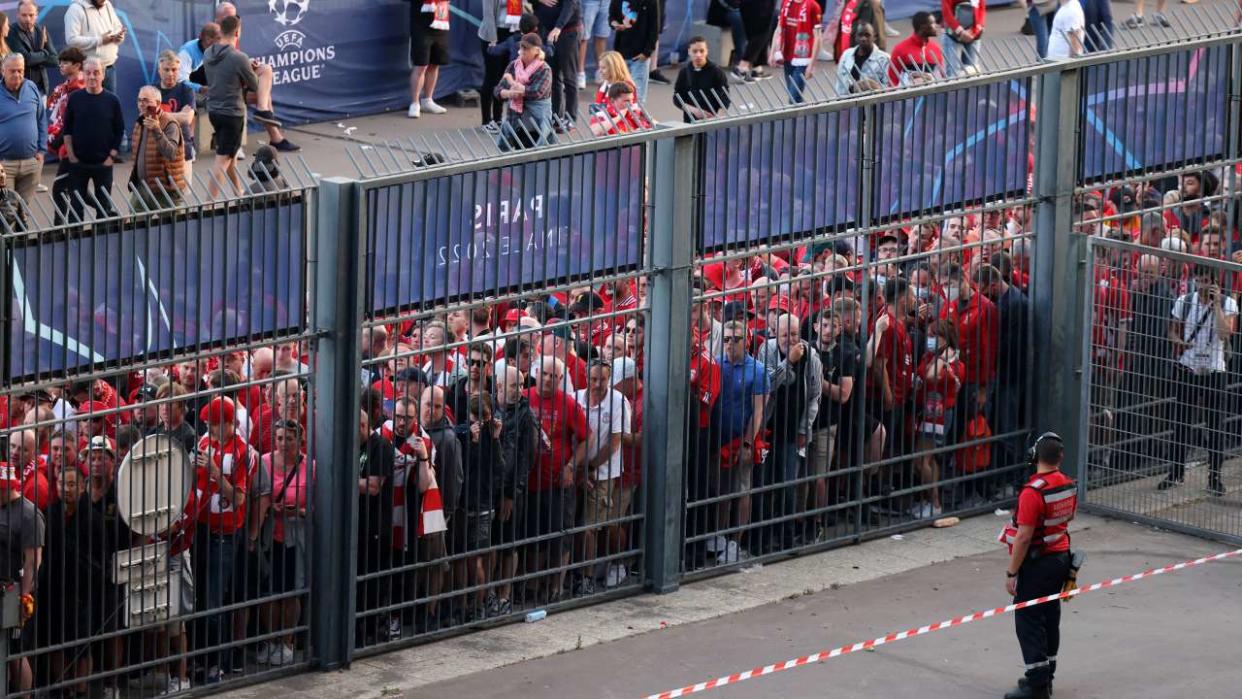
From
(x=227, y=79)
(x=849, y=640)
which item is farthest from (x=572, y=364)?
(x=227, y=79)

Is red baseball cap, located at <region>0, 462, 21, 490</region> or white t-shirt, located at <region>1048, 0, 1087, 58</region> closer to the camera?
red baseball cap, located at <region>0, 462, 21, 490</region>

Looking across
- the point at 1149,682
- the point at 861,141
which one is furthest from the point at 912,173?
the point at 1149,682

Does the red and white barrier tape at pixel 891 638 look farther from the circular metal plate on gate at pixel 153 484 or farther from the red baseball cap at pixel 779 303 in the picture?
the circular metal plate on gate at pixel 153 484

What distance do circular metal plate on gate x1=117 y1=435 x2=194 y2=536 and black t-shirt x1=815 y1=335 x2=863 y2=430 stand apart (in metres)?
4.35

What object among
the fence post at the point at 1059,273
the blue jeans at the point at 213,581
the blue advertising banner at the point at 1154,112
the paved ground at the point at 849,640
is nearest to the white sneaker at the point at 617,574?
the paved ground at the point at 849,640

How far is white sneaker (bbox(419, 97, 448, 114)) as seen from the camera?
23.9 meters

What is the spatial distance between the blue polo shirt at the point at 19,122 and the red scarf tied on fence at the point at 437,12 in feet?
18.3

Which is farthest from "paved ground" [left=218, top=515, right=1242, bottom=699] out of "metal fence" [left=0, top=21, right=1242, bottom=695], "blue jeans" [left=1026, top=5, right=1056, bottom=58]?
"blue jeans" [left=1026, top=5, right=1056, bottom=58]

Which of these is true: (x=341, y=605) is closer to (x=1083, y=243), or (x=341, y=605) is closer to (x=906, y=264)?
(x=906, y=264)

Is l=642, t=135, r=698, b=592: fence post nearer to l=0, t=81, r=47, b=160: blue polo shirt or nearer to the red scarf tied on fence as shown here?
l=0, t=81, r=47, b=160: blue polo shirt

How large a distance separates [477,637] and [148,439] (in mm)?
2383

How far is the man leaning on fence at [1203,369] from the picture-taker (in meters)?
13.9

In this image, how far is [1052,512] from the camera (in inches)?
425

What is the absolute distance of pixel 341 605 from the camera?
11.5 meters
